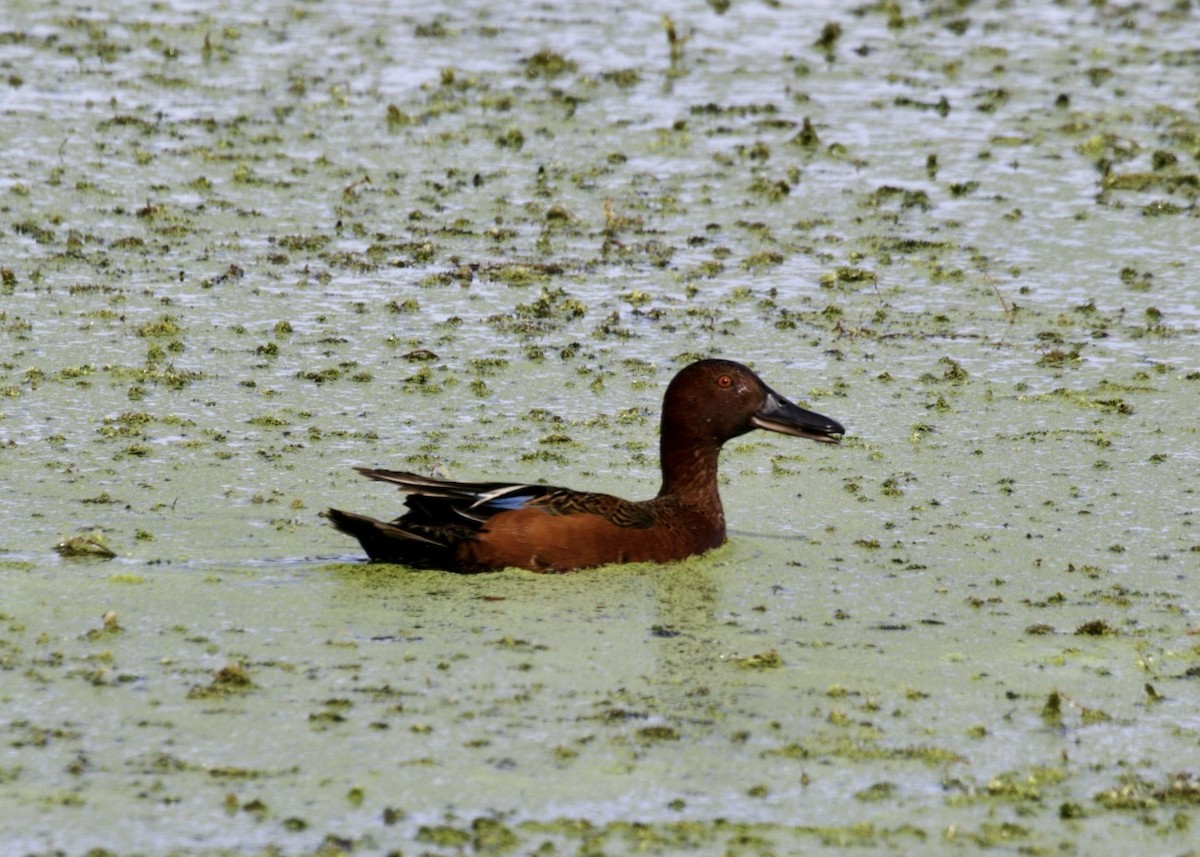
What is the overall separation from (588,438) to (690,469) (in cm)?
101

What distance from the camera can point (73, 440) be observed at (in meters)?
7.27

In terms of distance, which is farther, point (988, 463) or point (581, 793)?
point (988, 463)

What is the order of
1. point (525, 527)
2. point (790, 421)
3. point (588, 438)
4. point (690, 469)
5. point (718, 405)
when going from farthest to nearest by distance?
point (588, 438) → point (790, 421) → point (718, 405) → point (690, 469) → point (525, 527)

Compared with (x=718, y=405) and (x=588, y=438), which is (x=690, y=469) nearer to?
(x=718, y=405)

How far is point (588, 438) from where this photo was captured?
7.63 metres

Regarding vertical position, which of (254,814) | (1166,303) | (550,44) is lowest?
(254,814)

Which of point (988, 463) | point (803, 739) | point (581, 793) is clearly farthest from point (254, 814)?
point (988, 463)

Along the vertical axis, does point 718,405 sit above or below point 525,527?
above

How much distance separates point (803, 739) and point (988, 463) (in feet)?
9.05

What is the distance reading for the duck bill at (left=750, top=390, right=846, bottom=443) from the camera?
22.6 feet

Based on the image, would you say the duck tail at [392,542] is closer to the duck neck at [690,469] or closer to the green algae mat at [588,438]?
the green algae mat at [588,438]

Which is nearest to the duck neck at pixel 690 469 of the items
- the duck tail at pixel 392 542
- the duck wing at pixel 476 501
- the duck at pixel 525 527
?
the duck at pixel 525 527

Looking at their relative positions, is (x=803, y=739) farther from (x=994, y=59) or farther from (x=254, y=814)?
(x=994, y=59)

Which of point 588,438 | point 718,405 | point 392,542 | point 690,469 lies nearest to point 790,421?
point 718,405
